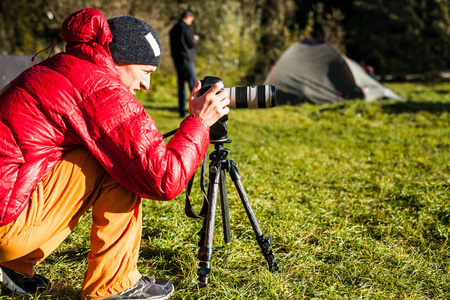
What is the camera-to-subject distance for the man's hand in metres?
1.89

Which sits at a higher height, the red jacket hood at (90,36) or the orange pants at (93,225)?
the red jacket hood at (90,36)

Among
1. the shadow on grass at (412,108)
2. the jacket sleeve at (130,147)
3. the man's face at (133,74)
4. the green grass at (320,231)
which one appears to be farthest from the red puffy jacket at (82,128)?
the shadow on grass at (412,108)

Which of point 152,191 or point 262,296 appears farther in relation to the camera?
point 262,296

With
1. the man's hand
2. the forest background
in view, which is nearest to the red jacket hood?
the man's hand

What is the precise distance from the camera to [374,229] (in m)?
3.03

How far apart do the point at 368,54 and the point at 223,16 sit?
10408 millimetres

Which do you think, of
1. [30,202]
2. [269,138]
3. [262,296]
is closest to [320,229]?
[262,296]

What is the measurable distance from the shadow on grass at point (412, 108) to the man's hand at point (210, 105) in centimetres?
734

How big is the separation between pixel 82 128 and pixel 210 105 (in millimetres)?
586

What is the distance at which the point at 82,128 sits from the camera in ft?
5.48

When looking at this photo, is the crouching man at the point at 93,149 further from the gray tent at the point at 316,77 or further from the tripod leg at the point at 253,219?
the gray tent at the point at 316,77

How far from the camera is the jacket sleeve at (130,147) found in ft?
5.46

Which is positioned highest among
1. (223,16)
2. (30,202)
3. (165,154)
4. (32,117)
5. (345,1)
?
(345,1)

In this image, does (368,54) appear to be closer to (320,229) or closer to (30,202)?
(320,229)
